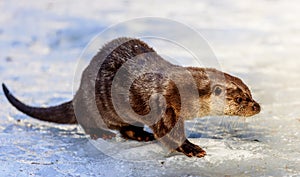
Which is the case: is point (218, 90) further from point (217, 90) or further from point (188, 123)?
point (188, 123)

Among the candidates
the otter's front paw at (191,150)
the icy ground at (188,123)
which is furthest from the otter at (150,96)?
the icy ground at (188,123)

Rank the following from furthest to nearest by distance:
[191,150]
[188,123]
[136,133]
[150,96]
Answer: [188,123]
[136,133]
[150,96]
[191,150]

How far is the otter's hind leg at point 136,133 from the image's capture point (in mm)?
3264

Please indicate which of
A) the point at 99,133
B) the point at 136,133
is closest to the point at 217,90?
the point at 136,133

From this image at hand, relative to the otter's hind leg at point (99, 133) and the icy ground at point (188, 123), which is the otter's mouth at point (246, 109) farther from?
the otter's hind leg at point (99, 133)

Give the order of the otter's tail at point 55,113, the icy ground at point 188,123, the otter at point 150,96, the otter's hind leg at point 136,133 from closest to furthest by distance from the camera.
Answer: the icy ground at point 188,123 → the otter at point 150,96 → the otter's hind leg at point 136,133 → the otter's tail at point 55,113

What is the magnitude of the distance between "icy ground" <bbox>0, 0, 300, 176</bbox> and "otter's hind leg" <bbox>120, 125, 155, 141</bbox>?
6cm

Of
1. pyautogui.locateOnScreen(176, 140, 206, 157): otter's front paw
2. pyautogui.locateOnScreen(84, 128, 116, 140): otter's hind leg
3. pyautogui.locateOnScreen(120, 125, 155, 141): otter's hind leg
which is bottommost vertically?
pyautogui.locateOnScreen(84, 128, 116, 140): otter's hind leg

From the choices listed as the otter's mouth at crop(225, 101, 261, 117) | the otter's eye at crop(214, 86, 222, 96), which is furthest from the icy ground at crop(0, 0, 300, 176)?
the otter's eye at crop(214, 86, 222, 96)

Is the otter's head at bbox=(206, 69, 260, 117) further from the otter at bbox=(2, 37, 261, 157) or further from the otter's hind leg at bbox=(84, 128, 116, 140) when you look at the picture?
the otter's hind leg at bbox=(84, 128, 116, 140)

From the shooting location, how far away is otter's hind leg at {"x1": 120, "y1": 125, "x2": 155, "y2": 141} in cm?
326

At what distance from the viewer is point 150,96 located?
2.97 meters

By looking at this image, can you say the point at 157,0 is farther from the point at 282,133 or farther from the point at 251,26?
the point at 282,133

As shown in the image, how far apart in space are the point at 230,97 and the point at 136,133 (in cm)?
68
